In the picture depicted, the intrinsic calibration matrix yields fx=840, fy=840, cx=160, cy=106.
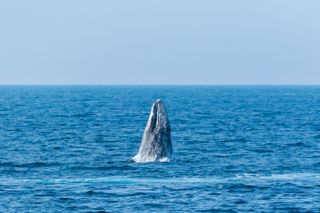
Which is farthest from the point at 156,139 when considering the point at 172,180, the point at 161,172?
the point at 172,180

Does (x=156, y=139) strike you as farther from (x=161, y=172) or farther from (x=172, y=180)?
(x=172, y=180)

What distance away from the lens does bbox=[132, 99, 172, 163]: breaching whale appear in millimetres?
58875

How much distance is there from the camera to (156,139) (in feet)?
193

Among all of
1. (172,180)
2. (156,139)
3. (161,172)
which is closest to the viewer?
(172,180)

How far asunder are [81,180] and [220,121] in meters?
59.0

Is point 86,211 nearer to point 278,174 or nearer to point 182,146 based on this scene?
point 278,174

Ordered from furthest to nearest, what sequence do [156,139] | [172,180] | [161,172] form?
1. [156,139]
2. [161,172]
3. [172,180]

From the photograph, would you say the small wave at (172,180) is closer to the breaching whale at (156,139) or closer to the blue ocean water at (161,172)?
the blue ocean water at (161,172)

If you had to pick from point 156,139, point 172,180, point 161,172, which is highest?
point 156,139

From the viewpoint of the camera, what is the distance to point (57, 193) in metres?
46.4

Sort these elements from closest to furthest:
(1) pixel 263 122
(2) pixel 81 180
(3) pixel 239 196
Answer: (3) pixel 239 196 → (2) pixel 81 180 → (1) pixel 263 122

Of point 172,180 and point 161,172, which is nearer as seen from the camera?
point 172,180

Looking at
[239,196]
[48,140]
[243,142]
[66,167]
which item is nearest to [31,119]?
[48,140]

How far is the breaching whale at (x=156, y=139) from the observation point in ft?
193
